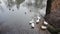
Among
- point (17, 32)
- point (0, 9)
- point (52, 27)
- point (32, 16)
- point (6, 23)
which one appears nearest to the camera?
point (52, 27)

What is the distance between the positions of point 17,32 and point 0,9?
83 cm

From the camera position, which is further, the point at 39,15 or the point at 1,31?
the point at 39,15

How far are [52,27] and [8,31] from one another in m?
1.07

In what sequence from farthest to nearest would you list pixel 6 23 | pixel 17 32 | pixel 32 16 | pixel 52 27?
pixel 32 16
pixel 6 23
pixel 17 32
pixel 52 27

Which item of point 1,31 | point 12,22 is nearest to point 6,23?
point 12,22

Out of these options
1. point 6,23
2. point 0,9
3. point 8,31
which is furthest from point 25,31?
point 0,9

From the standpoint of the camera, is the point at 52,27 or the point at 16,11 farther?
the point at 16,11

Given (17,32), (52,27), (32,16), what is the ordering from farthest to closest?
(32,16)
(17,32)
(52,27)

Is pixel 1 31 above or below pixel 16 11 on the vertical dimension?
below

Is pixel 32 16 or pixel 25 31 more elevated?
pixel 32 16

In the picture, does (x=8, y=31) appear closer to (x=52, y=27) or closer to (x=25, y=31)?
(x=25, y=31)

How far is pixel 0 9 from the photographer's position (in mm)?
2379

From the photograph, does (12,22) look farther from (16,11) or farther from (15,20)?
(16,11)

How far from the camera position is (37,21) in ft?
6.63
